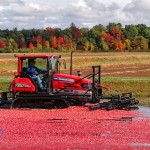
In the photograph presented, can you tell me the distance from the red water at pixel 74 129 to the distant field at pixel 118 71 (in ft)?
17.8

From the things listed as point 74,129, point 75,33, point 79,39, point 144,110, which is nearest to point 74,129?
point 74,129

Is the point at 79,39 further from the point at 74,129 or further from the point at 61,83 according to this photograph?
the point at 74,129

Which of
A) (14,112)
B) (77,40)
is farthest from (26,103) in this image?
(77,40)

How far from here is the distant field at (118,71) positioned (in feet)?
104

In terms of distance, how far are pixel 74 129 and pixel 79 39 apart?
374 ft

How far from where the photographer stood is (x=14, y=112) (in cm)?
2175

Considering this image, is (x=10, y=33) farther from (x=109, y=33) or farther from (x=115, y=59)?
(x=115, y=59)

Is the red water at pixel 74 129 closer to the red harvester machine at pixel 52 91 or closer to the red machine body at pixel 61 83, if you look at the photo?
the red harvester machine at pixel 52 91

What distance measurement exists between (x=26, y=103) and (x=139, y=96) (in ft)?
Result: 26.5

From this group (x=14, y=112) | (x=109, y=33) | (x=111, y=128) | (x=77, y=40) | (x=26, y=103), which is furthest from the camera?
(x=109, y=33)

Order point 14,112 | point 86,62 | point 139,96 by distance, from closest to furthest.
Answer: point 14,112 → point 139,96 → point 86,62

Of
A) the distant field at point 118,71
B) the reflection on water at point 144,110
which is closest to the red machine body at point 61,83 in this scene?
the reflection on water at point 144,110

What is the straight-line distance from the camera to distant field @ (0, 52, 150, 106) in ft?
104

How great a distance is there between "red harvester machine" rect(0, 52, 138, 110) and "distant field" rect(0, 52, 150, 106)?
124 inches
